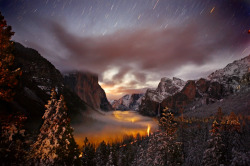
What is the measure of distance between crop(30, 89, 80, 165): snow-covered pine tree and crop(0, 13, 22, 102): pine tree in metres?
6.23

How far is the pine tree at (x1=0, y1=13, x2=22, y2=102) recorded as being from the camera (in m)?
7.23

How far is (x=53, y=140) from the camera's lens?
12.5m

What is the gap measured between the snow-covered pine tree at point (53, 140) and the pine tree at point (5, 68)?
6230mm

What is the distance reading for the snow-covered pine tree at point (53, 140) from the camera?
11727 millimetres

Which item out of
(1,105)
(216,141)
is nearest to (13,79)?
(1,105)

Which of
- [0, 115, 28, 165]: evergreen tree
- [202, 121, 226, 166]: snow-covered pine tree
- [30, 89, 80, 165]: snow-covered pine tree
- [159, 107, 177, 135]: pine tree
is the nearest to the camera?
[0, 115, 28, 165]: evergreen tree

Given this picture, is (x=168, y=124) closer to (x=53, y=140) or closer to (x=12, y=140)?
(x=53, y=140)

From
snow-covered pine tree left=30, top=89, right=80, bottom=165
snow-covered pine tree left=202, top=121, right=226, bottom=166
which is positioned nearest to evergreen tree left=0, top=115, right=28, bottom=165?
snow-covered pine tree left=30, top=89, right=80, bottom=165

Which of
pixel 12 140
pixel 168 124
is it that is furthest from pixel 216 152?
pixel 12 140

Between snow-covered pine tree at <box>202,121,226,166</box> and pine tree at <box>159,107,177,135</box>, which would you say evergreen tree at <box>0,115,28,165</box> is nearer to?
pine tree at <box>159,107,177,135</box>

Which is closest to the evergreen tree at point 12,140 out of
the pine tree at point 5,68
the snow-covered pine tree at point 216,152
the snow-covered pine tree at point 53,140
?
the pine tree at point 5,68

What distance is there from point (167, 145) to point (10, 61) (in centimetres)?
1647

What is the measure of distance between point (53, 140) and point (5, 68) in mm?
7578

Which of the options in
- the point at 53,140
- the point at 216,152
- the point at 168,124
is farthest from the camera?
the point at 216,152
